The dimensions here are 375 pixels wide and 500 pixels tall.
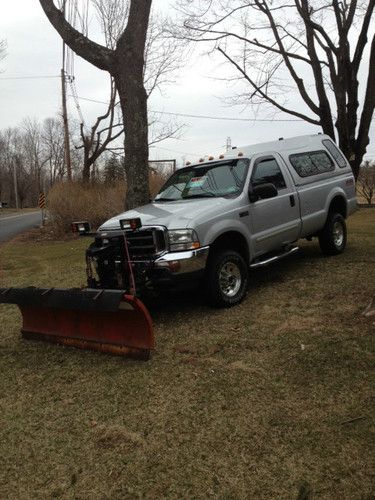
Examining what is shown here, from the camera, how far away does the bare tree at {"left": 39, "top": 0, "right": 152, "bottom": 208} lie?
31.6ft

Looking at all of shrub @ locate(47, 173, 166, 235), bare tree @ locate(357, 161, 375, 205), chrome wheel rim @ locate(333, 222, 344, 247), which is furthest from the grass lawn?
bare tree @ locate(357, 161, 375, 205)

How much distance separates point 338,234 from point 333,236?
28 cm

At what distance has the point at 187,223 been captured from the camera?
5621 mm

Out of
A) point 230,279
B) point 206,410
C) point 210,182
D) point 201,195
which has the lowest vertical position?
point 206,410

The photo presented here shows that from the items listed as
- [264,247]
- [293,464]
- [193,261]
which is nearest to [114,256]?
[193,261]

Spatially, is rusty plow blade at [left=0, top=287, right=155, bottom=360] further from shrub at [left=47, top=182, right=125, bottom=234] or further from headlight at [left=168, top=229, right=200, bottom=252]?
shrub at [left=47, top=182, right=125, bottom=234]

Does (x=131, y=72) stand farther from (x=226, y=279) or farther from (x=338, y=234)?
(x=226, y=279)

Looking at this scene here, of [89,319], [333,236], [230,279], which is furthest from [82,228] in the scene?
[333,236]

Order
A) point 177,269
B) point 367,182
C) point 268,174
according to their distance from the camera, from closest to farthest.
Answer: point 177,269, point 268,174, point 367,182

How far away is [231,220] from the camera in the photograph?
6148 millimetres

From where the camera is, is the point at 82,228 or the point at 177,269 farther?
the point at 82,228

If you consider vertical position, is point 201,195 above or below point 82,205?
above

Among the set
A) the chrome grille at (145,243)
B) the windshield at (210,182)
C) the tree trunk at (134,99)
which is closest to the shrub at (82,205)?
the tree trunk at (134,99)

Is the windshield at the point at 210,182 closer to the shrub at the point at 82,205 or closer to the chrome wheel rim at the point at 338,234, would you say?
the chrome wheel rim at the point at 338,234
